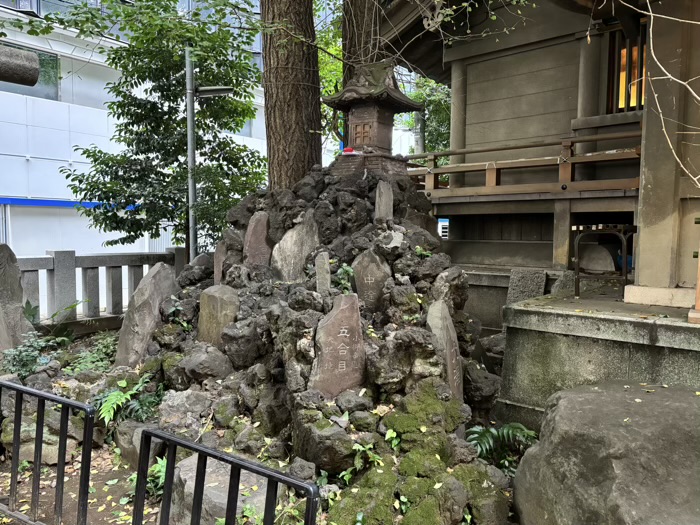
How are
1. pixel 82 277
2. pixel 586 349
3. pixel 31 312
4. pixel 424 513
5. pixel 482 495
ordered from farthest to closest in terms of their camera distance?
pixel 82 277, pixel 31 312, pixel 586 349, pixel 482 495, pixel 424 513

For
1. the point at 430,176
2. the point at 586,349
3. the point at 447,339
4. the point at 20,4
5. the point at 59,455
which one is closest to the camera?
the point at 59,455

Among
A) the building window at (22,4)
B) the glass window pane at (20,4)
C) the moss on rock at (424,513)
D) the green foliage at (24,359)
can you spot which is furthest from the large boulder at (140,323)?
the glass window pane at (20,4)

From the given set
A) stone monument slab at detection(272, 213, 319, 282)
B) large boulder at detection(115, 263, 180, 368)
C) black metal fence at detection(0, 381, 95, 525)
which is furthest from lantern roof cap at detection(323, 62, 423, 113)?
black metal fence at detection(0, 381, 95, 525)

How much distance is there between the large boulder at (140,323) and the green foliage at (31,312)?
83.4 inches

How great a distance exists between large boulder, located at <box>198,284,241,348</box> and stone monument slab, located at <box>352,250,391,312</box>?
5.17 feet

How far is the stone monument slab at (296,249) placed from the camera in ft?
23.6

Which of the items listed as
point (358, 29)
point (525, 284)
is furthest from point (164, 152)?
point (525, 284)

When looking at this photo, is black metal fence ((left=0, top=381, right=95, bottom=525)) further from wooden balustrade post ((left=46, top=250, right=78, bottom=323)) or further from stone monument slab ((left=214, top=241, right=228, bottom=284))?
wooden balustrade post ((left=46, top=250, right=78, bottom=323))

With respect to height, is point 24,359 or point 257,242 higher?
point 257,242

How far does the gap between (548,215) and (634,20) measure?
451cm

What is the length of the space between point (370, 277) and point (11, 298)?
502cm

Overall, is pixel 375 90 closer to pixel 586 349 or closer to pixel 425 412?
pixel 586 349

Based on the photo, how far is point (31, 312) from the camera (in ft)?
26.6

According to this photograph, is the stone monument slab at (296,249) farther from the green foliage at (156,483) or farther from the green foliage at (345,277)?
the green foliage at (156,483)
